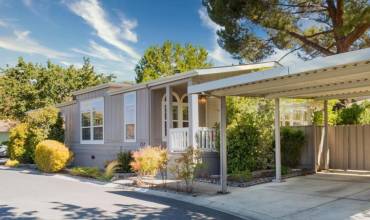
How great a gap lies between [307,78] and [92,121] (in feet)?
42.2

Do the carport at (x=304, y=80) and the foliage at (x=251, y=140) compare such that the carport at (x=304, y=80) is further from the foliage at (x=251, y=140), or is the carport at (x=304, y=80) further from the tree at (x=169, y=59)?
the tree at (x=169, y=59)

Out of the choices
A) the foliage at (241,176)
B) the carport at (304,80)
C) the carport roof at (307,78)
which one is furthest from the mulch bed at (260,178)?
the carport roof at (307,78)

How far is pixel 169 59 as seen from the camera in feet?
128

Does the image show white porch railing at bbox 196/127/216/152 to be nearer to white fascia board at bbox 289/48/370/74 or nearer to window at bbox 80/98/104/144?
white fascia board at bbox 289/48/370/74

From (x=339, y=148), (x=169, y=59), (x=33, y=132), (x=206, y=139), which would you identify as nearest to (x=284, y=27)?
(x=339, y=148)

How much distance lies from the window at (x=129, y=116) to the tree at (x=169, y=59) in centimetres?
2117

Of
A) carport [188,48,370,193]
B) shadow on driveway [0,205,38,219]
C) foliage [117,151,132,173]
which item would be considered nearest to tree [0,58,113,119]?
foliage [117,151,132,173]

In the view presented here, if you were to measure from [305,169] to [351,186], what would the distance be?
3410mm

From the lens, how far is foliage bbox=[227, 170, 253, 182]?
11.5 meters

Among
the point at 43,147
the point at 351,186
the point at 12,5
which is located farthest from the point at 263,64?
the point at 12,5

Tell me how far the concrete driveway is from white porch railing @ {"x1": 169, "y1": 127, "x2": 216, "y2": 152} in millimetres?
2769

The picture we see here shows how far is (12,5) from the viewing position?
20844 millimetres

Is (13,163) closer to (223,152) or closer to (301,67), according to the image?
(223,152)

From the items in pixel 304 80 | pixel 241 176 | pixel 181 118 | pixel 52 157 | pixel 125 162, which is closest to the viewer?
pixel 304 80
